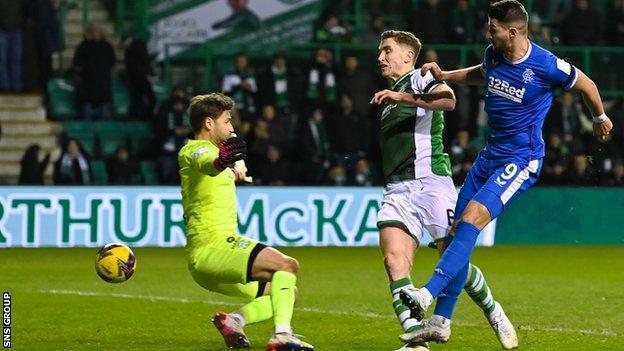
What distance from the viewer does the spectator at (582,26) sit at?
2428 centimetres

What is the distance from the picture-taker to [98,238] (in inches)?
730

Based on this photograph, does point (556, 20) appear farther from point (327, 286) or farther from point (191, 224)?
point (191, 224)

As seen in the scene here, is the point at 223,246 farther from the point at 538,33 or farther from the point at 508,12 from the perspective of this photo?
the point at 538,33

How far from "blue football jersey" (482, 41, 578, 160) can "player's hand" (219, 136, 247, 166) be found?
1.75 m

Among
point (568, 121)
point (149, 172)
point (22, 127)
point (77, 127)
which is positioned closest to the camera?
point (149, 172)

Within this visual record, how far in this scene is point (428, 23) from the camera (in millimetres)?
→ 23500

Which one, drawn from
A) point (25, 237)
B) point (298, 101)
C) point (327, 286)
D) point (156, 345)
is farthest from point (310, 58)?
point (156, 345)

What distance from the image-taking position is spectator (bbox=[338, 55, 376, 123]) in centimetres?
2208

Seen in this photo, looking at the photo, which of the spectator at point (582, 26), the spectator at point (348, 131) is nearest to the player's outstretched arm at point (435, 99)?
the spectator at point (348, 131)

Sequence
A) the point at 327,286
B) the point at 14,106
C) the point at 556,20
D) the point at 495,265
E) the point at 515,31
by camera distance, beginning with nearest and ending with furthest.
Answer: the point at 515,31 → the point at 327,286 → the point at 495,265 → the point at 14,106 → the point at 556,20

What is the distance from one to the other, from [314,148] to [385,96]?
1258 centimetres

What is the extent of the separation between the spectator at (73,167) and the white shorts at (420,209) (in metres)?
11.3

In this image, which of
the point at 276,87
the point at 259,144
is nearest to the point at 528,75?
the point at 259,144

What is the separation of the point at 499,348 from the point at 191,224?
87.7 inches
